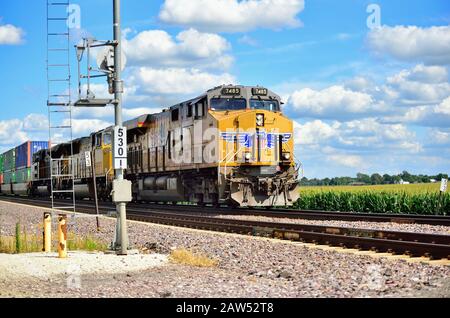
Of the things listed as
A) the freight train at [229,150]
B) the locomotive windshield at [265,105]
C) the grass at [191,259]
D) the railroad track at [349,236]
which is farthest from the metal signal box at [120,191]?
the locomotive windshield at [265,105]

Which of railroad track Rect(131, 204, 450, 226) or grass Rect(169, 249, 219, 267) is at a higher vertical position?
railroad track Rect(131, 204, 450, 226)

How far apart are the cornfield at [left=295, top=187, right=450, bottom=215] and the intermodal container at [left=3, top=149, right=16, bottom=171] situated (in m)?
39.7

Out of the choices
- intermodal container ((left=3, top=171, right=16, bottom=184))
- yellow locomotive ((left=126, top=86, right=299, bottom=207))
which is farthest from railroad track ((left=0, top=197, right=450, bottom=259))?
intermodal container ((left=3, top=171, right=16, bottom=184))

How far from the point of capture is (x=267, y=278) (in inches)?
384

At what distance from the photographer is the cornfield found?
25406mm

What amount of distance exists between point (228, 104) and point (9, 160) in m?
48.8

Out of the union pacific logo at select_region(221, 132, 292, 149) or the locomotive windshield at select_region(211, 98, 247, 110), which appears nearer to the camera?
the union pacific logo at select_region(221, 132, 292, 149)

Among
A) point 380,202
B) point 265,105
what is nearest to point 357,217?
point 265,105

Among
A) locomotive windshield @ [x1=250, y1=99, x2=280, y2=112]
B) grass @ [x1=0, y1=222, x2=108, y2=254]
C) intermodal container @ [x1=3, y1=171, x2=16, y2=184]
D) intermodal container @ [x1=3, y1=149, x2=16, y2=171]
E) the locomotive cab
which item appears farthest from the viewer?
intermodal container @ [x1=3, y1=171, x2=16, y2=184]

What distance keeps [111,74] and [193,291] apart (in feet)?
21.8

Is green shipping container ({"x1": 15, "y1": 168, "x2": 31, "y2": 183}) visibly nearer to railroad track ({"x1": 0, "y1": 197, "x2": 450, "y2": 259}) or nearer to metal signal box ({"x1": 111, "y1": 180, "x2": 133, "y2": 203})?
railroad track ({"x1": 0, "y1": 197, "x2": 450, "y2": 259})

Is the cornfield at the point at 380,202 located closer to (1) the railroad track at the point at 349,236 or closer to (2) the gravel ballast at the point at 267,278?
(1) the railroad track at the point at 349,236

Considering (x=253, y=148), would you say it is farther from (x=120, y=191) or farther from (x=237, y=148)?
(x=120, y=191)
